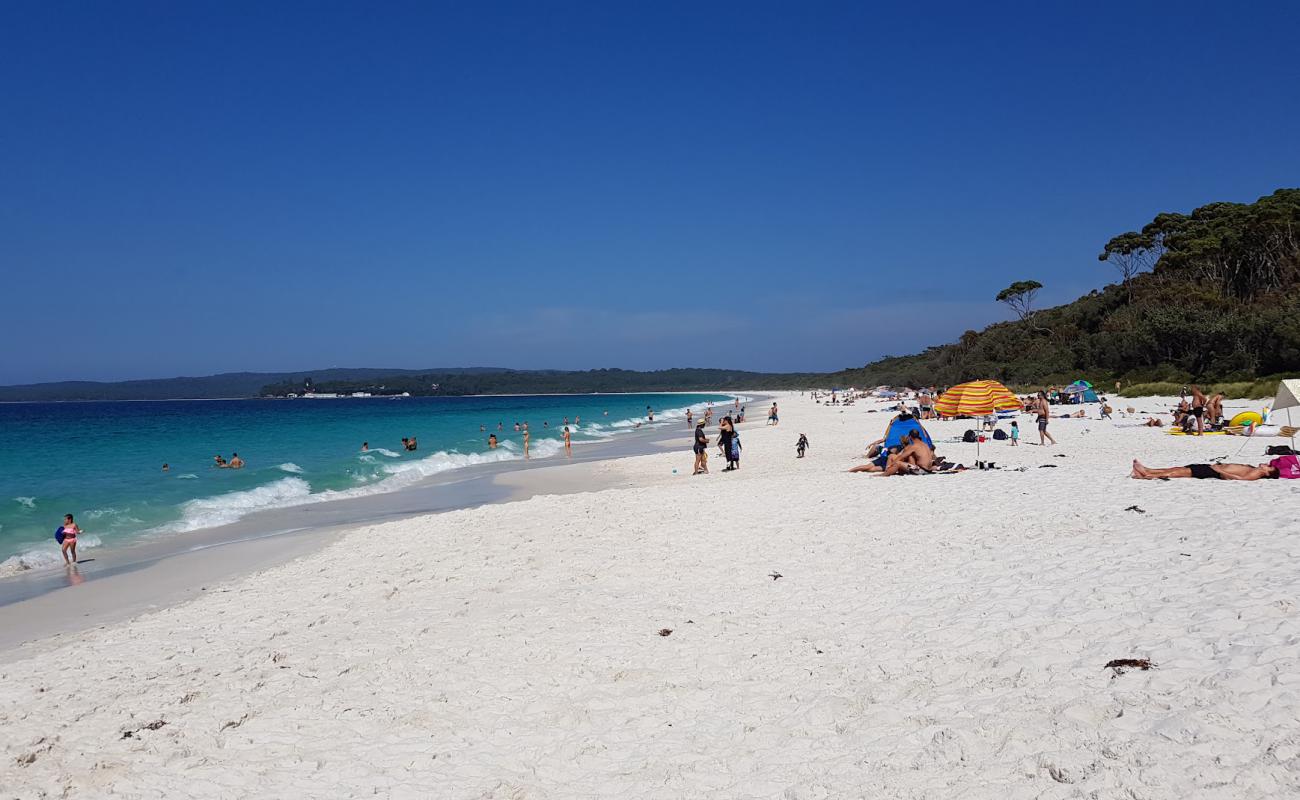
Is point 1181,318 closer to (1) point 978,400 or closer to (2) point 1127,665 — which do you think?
(1) point 978,400

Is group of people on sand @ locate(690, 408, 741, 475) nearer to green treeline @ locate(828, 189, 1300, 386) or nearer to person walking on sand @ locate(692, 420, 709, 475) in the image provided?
person walking on sand @ locate(692, 420, 709, 475)

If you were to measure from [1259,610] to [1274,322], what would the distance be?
3791cm

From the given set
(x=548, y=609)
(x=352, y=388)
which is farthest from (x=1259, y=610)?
(x=352, y=388)

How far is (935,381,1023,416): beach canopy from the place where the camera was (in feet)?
Result: 58.7

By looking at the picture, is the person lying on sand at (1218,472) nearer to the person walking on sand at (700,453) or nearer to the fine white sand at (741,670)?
the fine white sand at (741,670)

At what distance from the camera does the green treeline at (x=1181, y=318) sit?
35.9 meters

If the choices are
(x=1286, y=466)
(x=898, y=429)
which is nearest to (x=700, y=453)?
(x=898, y=429)

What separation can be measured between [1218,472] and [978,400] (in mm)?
7859

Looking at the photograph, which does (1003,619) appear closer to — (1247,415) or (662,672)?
(662,672)

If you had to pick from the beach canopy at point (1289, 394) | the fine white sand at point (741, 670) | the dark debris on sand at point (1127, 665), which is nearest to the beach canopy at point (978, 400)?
the beach canopy at point (1289, 394)

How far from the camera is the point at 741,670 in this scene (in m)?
5.41

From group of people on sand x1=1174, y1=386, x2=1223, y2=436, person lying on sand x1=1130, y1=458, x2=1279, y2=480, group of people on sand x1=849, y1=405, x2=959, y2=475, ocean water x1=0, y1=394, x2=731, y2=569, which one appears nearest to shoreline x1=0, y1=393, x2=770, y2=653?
ocean water x1=0, y1=394, x2=731, y2=569

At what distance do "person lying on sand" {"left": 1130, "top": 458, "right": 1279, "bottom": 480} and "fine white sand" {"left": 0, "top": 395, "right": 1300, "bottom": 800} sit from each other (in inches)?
17.3

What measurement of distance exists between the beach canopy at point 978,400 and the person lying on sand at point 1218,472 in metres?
6.90
